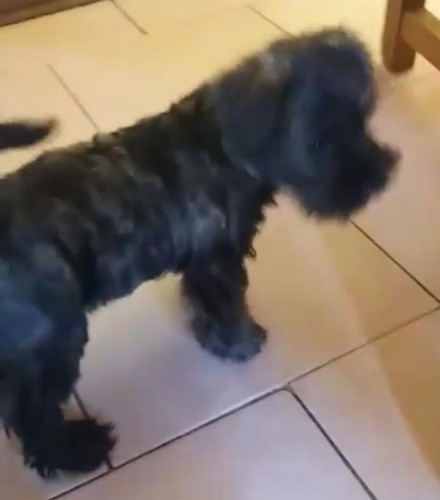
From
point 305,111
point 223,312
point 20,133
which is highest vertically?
point 305,111

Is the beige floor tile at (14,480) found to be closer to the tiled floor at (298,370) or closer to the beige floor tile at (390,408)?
the tiled floor at (298,370)

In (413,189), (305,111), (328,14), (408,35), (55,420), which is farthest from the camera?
(328,14)

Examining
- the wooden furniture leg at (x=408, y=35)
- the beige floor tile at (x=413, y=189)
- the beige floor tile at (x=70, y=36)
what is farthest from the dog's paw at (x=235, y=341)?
the beige floor tile at (x=70, y=36)

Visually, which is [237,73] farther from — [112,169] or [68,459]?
[68,459]

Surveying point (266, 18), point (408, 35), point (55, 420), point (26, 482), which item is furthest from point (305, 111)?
point (266, 18)

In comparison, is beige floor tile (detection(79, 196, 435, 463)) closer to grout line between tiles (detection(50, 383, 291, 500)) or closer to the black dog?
grout line between tiles (detection(50, 383, 291, 500))

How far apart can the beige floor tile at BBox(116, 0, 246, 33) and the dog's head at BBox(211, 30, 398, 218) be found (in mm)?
980

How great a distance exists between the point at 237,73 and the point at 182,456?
50 cm

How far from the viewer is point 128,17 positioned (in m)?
1.94

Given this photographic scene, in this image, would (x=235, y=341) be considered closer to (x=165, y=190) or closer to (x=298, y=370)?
(x=298, y=370)

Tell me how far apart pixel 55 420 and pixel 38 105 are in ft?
2.73

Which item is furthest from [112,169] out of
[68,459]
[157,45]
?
[157,45]

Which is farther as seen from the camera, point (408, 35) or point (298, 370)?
point (408, 35)

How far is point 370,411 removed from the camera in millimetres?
1165
